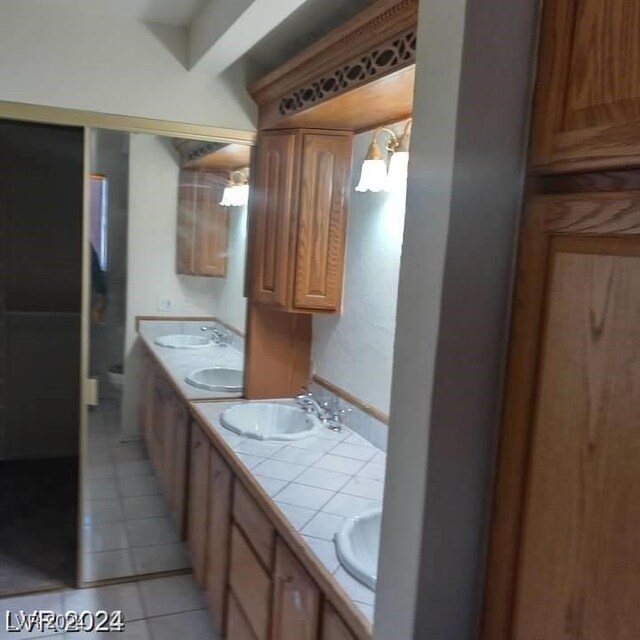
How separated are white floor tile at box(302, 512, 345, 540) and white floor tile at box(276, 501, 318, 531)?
0.02m

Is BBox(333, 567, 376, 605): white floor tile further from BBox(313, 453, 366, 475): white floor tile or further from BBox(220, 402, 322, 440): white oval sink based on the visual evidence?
BBox(220, 402, 322, 440): white oval sink

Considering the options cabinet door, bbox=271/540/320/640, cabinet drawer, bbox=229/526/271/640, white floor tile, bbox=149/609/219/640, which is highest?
cabinet door, bbox=271/540/320/640

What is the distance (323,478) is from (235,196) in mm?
1470

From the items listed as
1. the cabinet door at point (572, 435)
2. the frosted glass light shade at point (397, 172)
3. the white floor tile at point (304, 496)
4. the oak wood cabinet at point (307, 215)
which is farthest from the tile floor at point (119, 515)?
the cabinet door at point (572, 435)

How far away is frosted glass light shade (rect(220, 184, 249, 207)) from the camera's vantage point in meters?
2.80

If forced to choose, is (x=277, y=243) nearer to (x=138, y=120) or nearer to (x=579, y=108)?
(x=138, y=120)

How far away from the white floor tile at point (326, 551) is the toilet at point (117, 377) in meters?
1.51

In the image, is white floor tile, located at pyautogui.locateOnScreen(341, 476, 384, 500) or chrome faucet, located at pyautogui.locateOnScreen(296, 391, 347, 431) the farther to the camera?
chrome faucet, located at pyautogui.locateOnScreen(296, 391, 347, 431)

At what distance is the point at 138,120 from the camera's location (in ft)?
8.11

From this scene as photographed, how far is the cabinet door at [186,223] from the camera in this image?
9.00 ft

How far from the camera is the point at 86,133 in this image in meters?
2.43

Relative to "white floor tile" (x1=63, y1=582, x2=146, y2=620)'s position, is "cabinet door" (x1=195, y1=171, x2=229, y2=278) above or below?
above

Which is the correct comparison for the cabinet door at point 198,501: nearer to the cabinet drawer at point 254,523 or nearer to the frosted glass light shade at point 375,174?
the cabinet drawer at point 254,523

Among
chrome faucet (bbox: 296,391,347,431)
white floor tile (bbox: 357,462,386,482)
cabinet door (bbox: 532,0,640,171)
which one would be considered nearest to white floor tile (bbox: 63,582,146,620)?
chrome faucet (bbox: 296,391,347,431)
